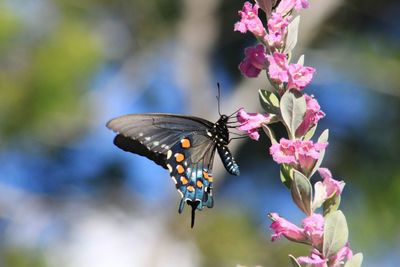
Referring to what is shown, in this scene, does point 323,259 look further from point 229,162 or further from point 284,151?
point 229,162

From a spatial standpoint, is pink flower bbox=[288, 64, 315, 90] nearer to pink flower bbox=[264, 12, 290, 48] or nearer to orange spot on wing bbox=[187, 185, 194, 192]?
pink flower bbox=[264, 12, 290, 48]

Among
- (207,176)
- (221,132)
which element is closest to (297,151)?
(207,176)

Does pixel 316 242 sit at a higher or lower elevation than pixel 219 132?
lower

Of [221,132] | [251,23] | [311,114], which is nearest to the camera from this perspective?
[311,114]

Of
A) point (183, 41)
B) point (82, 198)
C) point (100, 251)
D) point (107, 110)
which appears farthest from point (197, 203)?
point (100, 251)

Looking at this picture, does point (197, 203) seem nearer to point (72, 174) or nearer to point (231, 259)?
point (231, 259)

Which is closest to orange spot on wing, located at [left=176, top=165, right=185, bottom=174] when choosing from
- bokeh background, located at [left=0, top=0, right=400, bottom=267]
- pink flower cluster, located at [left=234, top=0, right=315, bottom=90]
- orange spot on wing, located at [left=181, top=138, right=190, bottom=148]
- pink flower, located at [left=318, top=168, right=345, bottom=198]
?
orange spot on wing, located at [left=181, top=138, right=190, bottom=148]

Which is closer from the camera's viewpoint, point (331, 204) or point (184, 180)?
point (331, 204)
